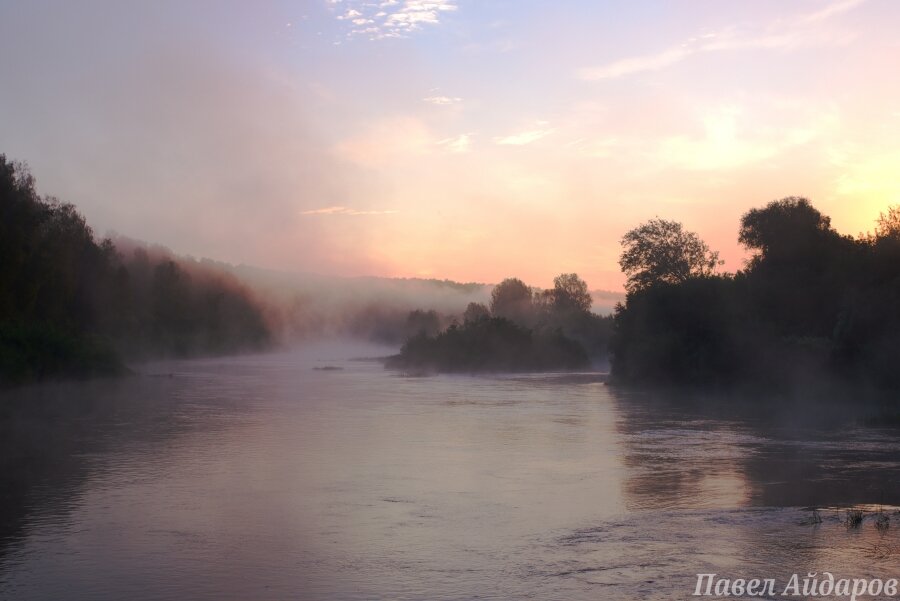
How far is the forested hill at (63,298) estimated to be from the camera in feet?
154

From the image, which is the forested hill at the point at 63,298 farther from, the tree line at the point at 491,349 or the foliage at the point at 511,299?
the foliage at the point at 511,299

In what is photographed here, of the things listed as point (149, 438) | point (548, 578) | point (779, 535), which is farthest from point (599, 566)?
point (149, 438)

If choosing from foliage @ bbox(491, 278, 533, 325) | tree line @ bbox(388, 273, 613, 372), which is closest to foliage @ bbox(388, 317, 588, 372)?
tree line @ bbox(388, 273, 613, 372)

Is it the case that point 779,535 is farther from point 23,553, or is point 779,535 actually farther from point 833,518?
point 23,553

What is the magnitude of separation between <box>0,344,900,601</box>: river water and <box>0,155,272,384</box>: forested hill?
19.2 m

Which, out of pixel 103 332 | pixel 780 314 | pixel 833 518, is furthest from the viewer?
pixel 103 332

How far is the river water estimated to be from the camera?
10.2 meters

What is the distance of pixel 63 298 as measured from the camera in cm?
5678

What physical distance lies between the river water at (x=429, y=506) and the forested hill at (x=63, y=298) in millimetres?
19184

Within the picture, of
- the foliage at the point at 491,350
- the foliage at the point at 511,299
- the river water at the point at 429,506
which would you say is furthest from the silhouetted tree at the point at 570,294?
the river water at the point at 429,506

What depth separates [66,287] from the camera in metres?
56.3

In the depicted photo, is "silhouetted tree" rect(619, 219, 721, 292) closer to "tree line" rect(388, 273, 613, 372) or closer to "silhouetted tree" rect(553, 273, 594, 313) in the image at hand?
"tree line" rect(388, 273, 613, 372)

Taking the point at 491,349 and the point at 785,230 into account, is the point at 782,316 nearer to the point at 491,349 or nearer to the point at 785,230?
the point at 785,230

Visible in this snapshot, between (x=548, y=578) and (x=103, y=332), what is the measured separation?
6757 centimetres
